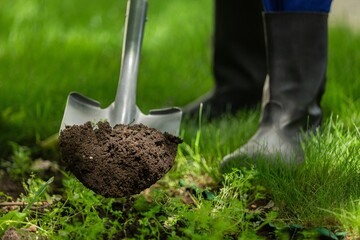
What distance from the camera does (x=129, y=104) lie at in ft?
7.54

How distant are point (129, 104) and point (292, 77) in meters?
0.54

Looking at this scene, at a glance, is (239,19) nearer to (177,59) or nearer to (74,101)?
(177,59)

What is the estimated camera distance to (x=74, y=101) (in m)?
2.35

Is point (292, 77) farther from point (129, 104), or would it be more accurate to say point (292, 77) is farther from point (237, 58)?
point (237, 58)

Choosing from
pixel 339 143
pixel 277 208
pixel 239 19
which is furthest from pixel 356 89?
pixel 277 208

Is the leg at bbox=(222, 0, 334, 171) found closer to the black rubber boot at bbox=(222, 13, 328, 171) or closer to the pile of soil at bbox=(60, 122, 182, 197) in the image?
the black rubber boot at bbox=(222, 13, 328, 171)

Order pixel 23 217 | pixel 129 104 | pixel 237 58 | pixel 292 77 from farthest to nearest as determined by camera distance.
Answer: pixel 237 58
pixel 292 77
pixel 129 104
pixel 23 217

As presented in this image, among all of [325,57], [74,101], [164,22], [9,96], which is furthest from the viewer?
[164,22]

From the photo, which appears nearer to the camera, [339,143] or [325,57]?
[339,143]

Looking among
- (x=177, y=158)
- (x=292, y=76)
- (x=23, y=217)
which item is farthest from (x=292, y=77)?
(x=23, y=217)

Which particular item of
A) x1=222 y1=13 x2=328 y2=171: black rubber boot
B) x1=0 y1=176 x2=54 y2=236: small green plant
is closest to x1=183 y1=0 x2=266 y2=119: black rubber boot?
x1=222 y1=13 x2=328 y2=171: black rubber boot

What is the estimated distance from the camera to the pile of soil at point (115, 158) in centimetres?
202

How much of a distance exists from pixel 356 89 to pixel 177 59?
3.86ft

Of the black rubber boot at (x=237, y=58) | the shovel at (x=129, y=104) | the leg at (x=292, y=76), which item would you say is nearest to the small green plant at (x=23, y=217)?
the shovel at (x=129, y=104)
